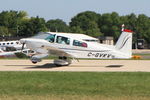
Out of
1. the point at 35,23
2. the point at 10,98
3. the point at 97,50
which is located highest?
the point at 35,23

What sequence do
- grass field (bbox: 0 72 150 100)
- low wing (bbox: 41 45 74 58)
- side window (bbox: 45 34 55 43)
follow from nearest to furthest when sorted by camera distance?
grass field (bbox: 0 72 150 100) < low wing (bbox: 41 45 74 58) < side window (bbox: 45 34 55 43)

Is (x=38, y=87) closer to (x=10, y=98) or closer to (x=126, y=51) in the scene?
(x=10, y=98)

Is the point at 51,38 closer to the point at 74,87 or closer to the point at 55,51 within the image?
the point at 55,51

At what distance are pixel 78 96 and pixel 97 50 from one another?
11464 millimetres

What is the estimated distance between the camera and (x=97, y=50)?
23.2 m

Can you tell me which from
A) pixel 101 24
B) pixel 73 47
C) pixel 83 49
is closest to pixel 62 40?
pixel 73 47

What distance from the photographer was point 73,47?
2367 cm

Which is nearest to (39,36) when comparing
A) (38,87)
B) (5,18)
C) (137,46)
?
(38,87)

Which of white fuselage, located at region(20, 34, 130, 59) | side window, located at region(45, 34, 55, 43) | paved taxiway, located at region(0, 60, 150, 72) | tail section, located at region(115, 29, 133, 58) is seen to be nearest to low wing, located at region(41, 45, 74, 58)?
white fuselage, located at region(20, 34, 130, 59)

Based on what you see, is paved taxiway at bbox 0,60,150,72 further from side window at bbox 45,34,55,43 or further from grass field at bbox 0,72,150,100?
grass field at bbox 0,72,150,100

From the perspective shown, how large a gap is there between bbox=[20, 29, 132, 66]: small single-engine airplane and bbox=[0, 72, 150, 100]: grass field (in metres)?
5.80

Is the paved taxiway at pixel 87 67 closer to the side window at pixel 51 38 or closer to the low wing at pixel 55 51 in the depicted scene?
the low wing at pixel 55 51

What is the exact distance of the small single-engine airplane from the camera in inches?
907

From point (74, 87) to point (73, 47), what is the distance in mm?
10026
